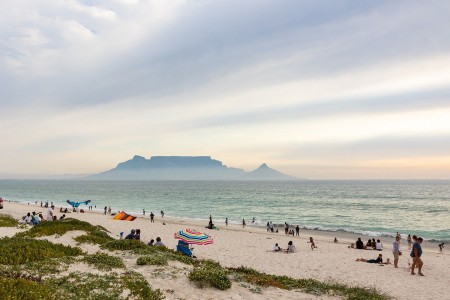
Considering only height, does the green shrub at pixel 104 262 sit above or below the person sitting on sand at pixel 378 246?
above

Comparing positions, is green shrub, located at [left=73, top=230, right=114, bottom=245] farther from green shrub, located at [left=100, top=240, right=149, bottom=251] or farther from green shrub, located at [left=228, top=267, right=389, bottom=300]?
green shrub, located at [left=228, top=267, right=389, bottom=300]

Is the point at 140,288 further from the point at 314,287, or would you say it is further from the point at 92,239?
the point at 92,239

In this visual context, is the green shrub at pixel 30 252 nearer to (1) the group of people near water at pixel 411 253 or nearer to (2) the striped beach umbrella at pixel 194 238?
(2) the striped beach umbrella at pixel 194 238

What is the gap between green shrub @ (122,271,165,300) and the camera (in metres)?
8.89

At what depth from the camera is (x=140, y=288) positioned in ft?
30.8

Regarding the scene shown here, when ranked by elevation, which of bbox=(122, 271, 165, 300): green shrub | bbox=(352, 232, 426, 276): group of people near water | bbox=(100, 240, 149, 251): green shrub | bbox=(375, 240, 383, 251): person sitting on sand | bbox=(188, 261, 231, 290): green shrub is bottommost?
bbox=(375, 240, 383, 251): person sitting on sand

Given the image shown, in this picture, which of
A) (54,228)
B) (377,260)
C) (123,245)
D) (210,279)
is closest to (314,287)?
(210,279)

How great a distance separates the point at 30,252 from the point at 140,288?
567 cm

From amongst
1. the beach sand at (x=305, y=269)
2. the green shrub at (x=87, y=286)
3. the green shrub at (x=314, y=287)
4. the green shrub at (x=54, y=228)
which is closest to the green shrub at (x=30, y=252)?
the green shrub at (x=87, y=286)

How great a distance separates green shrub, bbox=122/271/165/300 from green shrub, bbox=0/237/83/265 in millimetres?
4009

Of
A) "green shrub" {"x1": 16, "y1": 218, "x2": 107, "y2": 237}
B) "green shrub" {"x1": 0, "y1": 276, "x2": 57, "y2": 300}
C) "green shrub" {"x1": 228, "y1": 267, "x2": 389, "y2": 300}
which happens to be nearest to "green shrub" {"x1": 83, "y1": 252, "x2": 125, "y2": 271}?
"green shrub" {"x1": 0, "y1": 276, "x2": 57, "y2": 300}

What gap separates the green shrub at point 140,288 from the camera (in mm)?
8891

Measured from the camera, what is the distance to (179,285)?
34.5 feet

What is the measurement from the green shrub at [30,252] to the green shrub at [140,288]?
158 inches
